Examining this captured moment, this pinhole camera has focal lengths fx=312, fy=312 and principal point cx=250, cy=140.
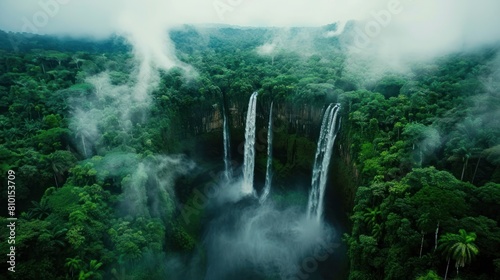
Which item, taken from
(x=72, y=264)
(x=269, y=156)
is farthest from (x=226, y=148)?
(x=72, y=264)

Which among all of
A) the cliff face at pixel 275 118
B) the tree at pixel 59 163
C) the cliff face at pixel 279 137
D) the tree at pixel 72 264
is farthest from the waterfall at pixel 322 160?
the tree at pixel 59 163

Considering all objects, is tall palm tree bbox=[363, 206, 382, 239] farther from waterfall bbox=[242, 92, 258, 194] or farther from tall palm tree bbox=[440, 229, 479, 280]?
waterfall bbox=[242, 92, 258, 194]

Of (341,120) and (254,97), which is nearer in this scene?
(341,120)

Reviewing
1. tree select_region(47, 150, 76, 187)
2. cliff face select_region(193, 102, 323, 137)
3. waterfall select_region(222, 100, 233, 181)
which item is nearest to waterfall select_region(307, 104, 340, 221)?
cliff face select_region(193, 102, 323, 137)

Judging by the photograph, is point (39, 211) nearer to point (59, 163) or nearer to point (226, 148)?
point (59, 163)

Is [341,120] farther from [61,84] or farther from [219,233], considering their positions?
[61,84]

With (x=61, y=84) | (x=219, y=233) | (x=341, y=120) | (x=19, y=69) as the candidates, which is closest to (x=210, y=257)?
(x=219, y=233)

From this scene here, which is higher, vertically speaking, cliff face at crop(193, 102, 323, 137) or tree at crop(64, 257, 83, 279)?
cliff face at crop(193, 102, 323, 137)
